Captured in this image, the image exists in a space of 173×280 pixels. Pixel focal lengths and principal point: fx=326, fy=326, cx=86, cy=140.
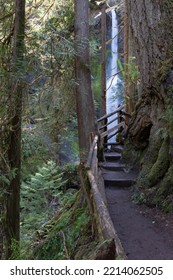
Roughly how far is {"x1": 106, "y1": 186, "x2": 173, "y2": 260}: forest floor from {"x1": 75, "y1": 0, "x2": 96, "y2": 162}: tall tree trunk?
3.07 meters

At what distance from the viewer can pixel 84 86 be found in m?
10.3

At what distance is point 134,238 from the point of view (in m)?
5.40

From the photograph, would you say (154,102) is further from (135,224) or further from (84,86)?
(135,224)

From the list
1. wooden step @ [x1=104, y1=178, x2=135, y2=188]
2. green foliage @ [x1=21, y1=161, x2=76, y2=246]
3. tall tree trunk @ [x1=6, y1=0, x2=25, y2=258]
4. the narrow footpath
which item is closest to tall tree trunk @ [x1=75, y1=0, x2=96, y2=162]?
wooden step @ [x1=104, y1=178, x2=135, y2=188]

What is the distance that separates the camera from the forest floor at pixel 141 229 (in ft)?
15.8

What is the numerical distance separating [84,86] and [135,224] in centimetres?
544

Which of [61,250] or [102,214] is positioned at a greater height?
[102,214]

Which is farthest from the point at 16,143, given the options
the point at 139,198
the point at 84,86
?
the point at 84,86

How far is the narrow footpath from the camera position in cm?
486

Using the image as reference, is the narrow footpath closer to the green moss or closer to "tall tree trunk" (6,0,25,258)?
the green moss
